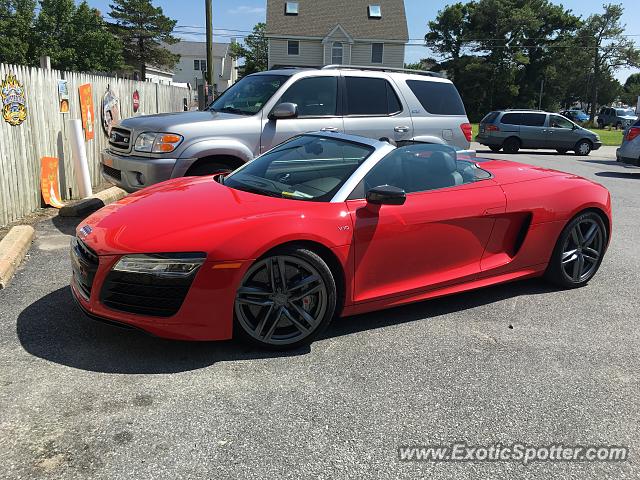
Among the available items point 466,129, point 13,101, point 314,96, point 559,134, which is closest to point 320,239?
point 314,96

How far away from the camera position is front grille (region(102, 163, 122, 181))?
21.2 feet

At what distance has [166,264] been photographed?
10.3 feet

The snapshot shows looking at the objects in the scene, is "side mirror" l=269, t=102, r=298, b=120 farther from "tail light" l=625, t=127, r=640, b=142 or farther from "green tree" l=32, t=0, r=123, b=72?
"green tree" l=32, t=0, r=123, b=72

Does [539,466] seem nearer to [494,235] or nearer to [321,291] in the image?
[321,291]

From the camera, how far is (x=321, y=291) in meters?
3.49

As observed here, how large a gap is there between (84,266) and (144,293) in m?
0.50

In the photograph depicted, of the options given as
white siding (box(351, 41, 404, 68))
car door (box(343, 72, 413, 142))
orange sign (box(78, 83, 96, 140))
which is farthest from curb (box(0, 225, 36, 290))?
white siding (box(351, 41, 404, 68))

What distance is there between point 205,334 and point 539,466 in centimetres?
193


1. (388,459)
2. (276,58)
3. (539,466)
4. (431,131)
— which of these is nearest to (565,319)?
(539,466)

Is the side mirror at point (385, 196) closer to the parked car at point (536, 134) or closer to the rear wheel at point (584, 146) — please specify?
the parked car at point (536, 134)

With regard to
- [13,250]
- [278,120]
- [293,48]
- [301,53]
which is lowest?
[13,250]

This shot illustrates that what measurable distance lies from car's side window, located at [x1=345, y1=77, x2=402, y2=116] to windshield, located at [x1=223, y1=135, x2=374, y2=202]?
247 centimetres

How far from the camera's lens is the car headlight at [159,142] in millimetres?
5941

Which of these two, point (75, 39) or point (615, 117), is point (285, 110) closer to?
point (615, 117)
